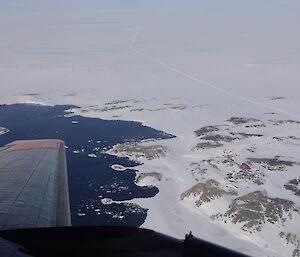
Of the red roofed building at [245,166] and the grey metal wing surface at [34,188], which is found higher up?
the grey metal wing surface at [34,188]

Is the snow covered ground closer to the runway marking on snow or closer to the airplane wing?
the runway marking on snow

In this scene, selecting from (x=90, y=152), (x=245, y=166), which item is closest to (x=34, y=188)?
(x=245, y=166)

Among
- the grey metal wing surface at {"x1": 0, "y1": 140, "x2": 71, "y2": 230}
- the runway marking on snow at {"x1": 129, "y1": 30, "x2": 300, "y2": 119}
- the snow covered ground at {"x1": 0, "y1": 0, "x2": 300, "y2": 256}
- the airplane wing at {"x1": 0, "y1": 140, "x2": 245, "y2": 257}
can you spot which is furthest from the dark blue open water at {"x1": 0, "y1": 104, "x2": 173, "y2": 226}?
the runway marking on snow at {"x1": 129, "y1": 30, "x2": 300, "y2": 119}

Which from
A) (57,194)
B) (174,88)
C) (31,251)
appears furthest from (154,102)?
(31,251)

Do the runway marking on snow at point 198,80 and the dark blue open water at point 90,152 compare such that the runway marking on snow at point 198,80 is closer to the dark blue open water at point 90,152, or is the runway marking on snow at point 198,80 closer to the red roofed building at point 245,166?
the dark blue open water at point 90,152

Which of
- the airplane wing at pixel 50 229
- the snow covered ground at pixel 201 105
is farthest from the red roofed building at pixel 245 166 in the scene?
the airplane wing at pixel 50 229
